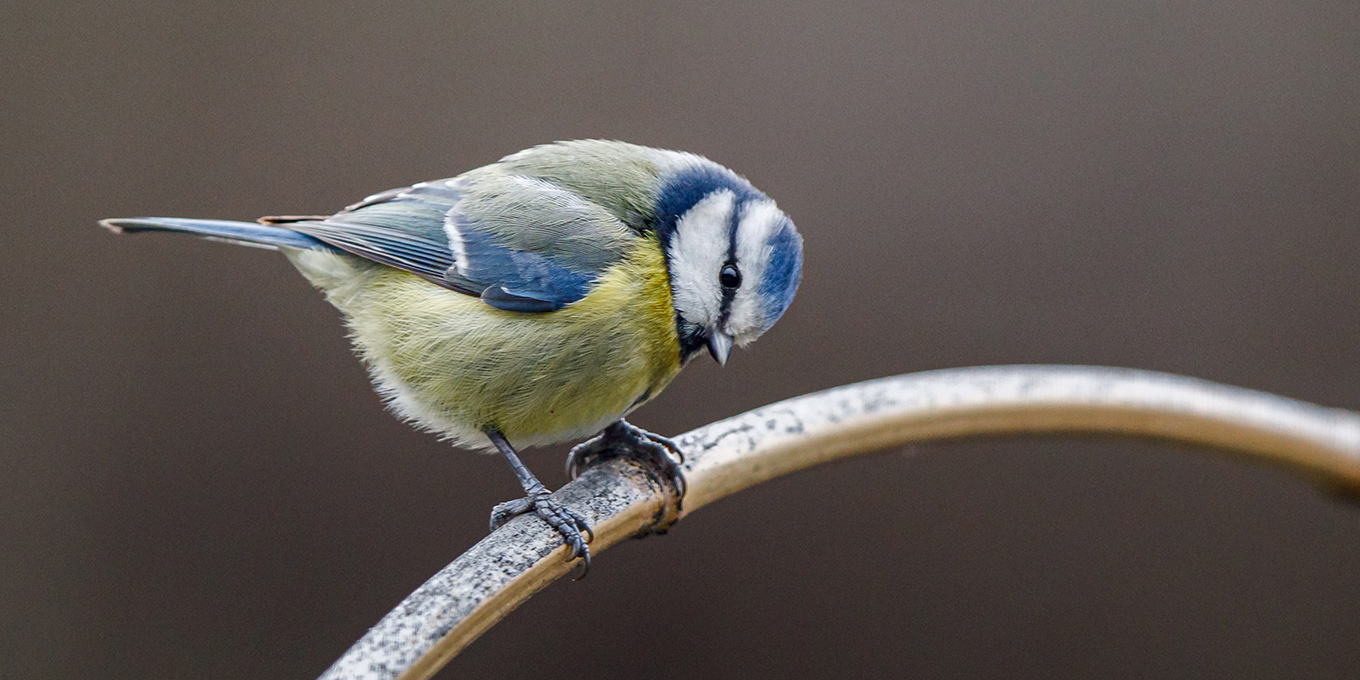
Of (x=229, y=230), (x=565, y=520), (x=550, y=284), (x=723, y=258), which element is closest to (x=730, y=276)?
(x=723, y=258)

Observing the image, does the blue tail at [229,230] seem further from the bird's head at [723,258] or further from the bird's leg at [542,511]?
the bird's head at [723,258]

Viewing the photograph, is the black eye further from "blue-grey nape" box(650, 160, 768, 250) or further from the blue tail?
the blue tail

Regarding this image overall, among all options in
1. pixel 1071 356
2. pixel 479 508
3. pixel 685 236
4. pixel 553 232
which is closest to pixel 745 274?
pixel 685 236

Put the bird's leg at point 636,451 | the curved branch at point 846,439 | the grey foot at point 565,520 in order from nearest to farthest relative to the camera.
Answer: the curved branch at point 846,439
the grey foot at point 565,520
the bird's leg at point 636,451

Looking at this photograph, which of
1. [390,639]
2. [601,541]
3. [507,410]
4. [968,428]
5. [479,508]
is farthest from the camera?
[479,508]

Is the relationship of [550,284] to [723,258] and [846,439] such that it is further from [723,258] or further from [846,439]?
[846,439]

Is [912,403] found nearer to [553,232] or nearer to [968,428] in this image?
[968,428]

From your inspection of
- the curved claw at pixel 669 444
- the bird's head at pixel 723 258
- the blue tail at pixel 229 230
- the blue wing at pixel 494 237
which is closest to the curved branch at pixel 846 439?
the curved claw at pixel 669 444
